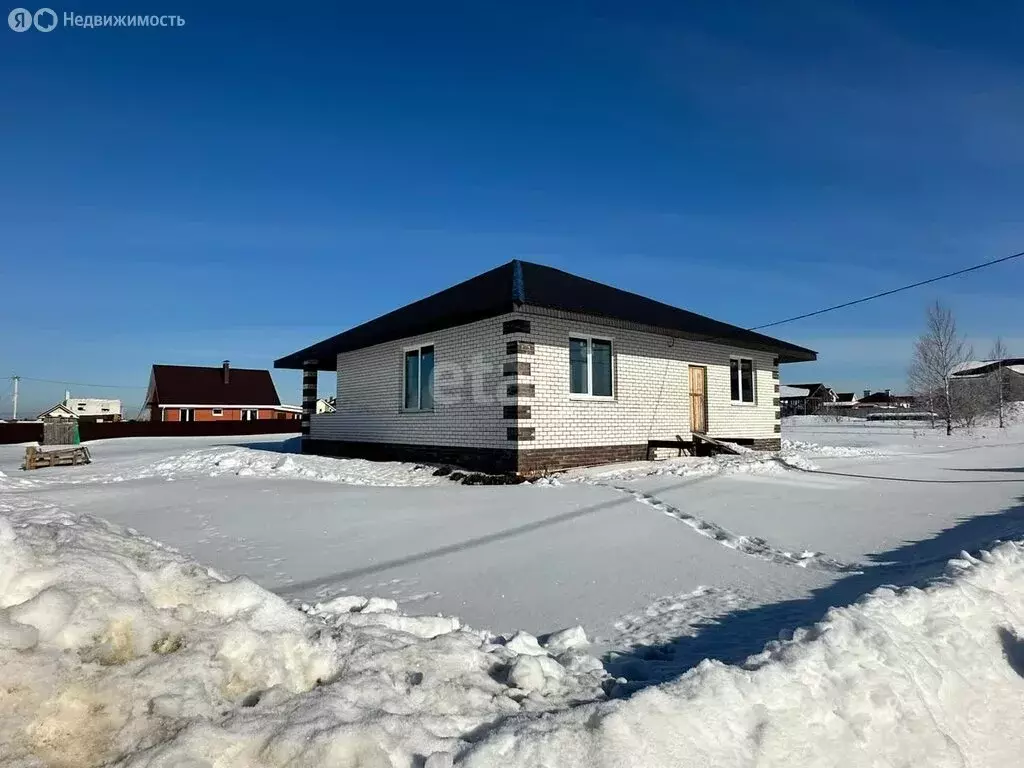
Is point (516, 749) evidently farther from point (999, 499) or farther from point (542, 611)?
point (999, 499)

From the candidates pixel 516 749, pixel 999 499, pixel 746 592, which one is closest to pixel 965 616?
pixel 746 592

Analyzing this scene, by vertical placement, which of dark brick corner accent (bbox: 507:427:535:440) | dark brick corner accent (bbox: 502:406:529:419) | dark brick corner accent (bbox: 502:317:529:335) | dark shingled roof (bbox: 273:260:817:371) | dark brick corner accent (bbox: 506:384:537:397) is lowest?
dark brick corner accent (bbox: 507:427:535:440)

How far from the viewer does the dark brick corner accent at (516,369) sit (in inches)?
412

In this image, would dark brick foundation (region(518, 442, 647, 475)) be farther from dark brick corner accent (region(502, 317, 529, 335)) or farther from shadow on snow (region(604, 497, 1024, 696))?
shadow on snow (region(604, 497, 1024, 696))

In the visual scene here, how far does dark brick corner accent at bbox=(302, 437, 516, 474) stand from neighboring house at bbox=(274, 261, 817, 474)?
4 centimetres

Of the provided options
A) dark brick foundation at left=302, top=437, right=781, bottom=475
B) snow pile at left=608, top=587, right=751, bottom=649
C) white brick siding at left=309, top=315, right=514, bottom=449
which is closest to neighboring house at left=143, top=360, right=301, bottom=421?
white brick siding at left=309, top=315, right=514, bottom=449

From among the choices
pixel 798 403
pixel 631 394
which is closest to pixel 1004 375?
pixel 798 403

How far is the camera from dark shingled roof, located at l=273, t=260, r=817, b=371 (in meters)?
10.5

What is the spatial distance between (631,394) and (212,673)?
36.3ft

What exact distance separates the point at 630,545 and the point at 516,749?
3623 millimetres

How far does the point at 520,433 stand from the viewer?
34.2ft

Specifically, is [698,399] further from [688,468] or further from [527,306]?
[527,306]

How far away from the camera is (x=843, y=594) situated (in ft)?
12.7

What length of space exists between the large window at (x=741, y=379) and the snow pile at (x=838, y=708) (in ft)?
41.6
